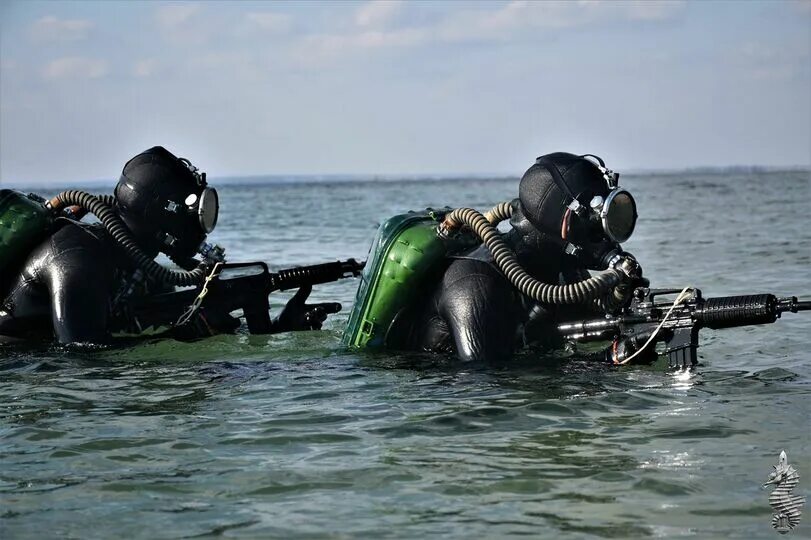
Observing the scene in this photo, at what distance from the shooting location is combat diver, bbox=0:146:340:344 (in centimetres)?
838

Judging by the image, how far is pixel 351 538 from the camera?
445cm

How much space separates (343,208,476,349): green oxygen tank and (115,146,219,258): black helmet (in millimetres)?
1530

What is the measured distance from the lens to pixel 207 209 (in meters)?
8.68

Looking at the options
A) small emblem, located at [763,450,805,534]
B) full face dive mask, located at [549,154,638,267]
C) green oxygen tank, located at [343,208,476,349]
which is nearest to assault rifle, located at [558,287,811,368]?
full face dive mask, located at [549,154,638,267]

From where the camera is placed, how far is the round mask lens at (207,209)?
8.63 m

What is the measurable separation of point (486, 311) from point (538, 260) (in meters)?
0.57

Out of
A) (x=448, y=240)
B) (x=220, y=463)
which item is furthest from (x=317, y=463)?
(x=448, y=240)

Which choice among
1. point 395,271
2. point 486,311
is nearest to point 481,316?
point 486,311

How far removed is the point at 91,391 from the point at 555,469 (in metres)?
3.21

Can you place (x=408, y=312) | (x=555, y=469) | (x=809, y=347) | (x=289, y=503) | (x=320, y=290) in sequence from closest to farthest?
(x=289, y=503) → (x=555, y=469) → (x=408, y=312) → (x=809, y=347) → (x=320, y=290)

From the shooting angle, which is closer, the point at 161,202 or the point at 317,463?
the point at 317,463

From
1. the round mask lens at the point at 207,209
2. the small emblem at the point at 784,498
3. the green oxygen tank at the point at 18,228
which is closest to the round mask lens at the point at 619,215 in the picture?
the small emblem at the point at 784,498

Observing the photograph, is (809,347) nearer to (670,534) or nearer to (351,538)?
(670,534)

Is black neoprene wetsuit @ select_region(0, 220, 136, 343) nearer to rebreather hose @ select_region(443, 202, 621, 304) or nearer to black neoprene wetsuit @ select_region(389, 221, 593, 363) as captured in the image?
black neoprene wetsuit @ select_region(389, 221, 593, 363)
